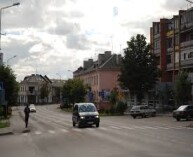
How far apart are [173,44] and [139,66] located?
7192 mm

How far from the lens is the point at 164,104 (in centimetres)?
8738

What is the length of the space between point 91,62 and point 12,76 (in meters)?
65.0

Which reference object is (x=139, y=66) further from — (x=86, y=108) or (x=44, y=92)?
(x=44, y=92)

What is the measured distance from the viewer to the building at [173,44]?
264ft

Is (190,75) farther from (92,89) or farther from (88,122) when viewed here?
(92,89)

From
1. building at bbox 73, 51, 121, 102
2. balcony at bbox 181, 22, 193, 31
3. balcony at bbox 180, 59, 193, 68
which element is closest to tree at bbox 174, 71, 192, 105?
balcony at bbox 180, 59, 193, 68

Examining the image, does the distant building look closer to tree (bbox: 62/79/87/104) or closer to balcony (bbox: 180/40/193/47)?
balcony (bbox: 180/40/193/47)

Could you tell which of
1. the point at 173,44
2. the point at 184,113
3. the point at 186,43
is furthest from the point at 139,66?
the point at 184,113

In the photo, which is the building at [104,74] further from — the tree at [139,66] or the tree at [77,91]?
the tree at [139,66]

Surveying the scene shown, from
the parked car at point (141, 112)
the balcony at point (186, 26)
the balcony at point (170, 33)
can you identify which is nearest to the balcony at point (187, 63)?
the balcony at point (186, 26)

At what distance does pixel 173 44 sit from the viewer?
3423 inches

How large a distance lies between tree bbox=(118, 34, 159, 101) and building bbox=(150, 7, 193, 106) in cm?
393

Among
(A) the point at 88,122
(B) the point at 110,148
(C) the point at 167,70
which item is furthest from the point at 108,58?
(B) the point at 110,148

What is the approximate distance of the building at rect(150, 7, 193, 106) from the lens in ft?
264
